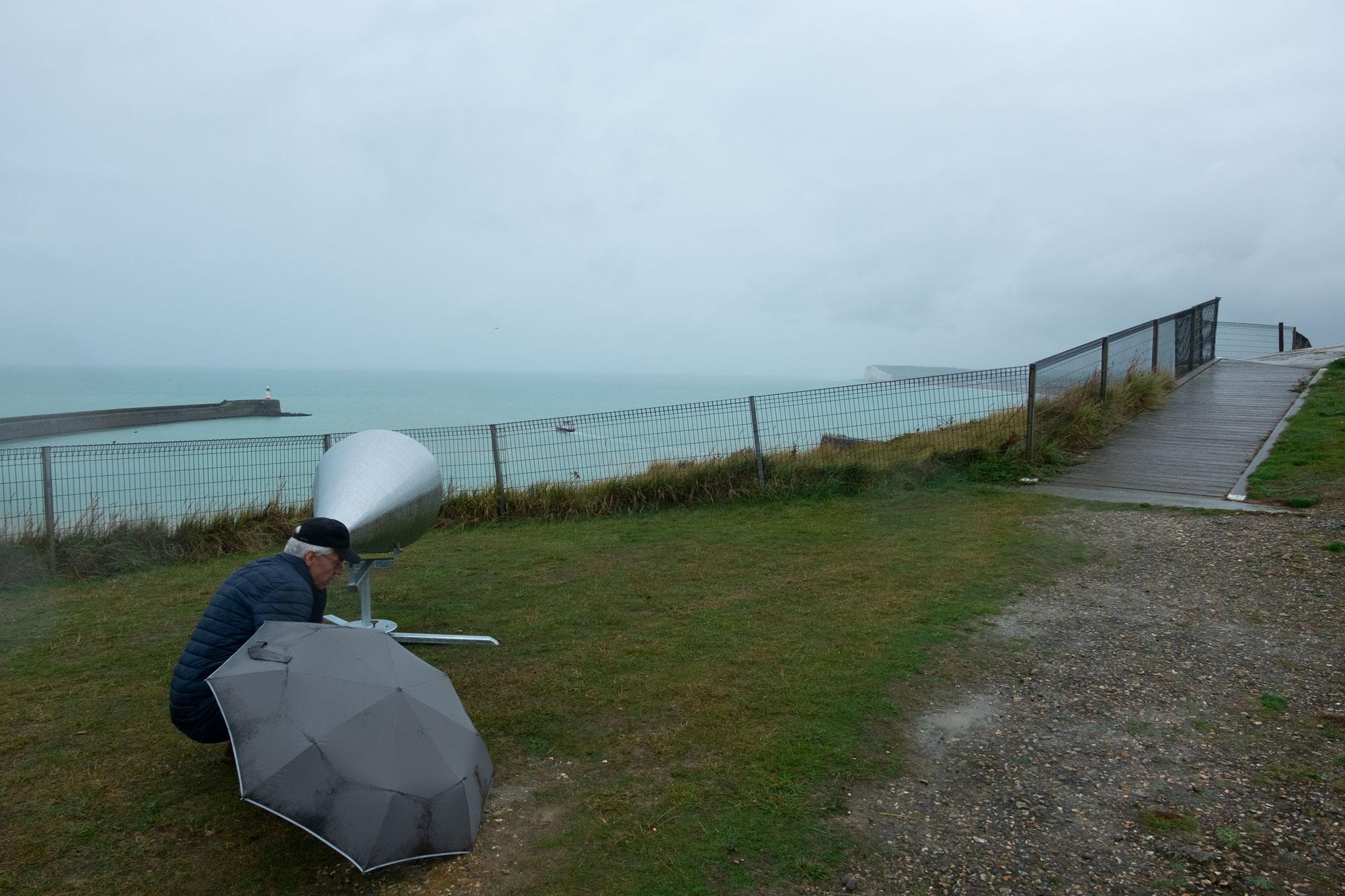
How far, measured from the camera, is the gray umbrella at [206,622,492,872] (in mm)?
2865

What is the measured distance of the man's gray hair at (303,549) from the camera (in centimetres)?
393

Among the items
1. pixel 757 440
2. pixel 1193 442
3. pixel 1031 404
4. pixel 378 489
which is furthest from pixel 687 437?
pixel 1193 442

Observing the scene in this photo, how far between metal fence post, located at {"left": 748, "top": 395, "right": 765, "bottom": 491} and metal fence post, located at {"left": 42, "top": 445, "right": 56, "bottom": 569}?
25.8 ft

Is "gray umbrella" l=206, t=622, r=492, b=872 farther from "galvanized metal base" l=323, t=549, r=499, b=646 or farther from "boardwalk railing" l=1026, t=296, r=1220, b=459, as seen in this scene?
"boardwalk railing" l=1026, t=296, r=1220, b=459

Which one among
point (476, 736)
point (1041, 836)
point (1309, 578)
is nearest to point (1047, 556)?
point (1309, 578)

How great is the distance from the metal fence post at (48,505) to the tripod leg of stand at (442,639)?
5080 millimetres

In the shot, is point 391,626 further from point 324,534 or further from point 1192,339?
point 1192,339

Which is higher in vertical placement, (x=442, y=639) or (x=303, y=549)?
(x=303, y=549)

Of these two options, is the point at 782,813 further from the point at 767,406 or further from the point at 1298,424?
the point at 1298,424

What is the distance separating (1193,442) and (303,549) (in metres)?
11.8

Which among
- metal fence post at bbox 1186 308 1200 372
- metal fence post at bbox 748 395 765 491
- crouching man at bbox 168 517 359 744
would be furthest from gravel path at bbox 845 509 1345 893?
metal fence post at bbox 1186 308 1200 372

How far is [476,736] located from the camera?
11.4 ft

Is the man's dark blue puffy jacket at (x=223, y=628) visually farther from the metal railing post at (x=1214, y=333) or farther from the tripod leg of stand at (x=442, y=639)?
the metal railing post at (x=1214, y=333)

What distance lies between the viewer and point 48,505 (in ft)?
28.5
